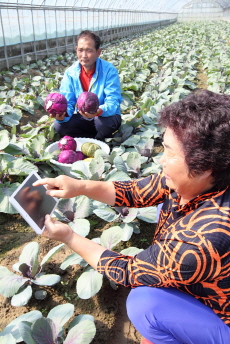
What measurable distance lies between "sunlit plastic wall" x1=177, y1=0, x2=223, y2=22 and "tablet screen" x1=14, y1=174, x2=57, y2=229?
49380mm

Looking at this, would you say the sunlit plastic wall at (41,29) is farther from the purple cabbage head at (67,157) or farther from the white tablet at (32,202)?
the white tablet at (32,202)

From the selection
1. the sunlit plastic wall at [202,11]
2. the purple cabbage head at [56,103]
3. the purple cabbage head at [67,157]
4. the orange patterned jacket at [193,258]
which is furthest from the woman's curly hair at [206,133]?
the sunlit plastic wall at [202,11]

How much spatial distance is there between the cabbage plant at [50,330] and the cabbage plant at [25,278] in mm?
190

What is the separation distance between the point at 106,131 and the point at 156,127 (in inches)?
31.2

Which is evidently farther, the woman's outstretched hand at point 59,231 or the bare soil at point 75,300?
the bare soil at point 75,300

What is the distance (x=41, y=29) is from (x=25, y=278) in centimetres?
976

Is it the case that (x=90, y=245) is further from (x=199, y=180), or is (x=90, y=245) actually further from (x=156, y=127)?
(x=156, y=127)

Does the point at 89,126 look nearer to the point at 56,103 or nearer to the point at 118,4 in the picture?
the point at 56,103

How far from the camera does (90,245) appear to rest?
1527 millimetres

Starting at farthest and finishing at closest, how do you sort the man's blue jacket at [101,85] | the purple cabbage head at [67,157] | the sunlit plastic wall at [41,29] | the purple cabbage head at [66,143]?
the sunlit plastic wall at [41,29] < the man's blue jacket at [101,85] < the purple cabbage head at [66,143] < the purple cabbage head at [67,157]

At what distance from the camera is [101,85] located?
3.67m

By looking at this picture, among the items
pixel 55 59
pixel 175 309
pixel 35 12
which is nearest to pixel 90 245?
pixel 175 309

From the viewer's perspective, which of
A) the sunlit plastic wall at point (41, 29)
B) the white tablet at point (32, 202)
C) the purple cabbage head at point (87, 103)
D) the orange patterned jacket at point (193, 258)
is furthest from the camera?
the sunlit plastic wall at point (41, 29)

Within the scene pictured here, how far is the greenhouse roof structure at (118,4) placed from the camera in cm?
986
